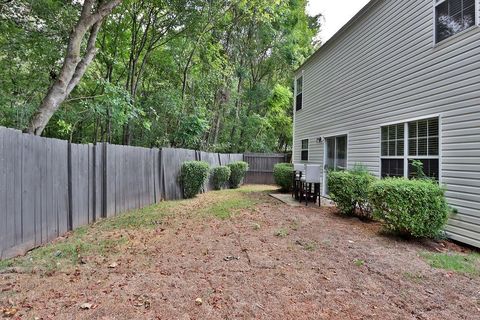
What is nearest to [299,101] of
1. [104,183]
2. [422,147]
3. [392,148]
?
[392,148]

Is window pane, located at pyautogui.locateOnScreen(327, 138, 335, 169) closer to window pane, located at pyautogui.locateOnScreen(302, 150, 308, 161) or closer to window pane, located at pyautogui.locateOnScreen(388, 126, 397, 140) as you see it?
window pane, located at pyautogui.locateOnScreen(302, 150, 308, 161)

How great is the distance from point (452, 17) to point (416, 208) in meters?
3.49

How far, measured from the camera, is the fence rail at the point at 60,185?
3.52 m

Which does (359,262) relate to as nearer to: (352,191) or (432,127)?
(352,191)

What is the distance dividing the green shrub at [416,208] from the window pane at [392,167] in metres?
1.47

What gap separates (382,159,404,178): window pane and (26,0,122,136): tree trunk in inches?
261

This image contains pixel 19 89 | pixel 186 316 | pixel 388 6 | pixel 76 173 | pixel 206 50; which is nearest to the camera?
pixel 186 316

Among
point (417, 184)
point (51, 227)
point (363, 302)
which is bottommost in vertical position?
point (363, 302)

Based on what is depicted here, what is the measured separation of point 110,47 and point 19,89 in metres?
3.34

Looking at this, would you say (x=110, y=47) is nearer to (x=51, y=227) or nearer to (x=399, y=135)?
(x=51, y=227)

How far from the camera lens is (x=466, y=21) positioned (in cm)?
478

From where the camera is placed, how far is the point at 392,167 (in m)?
6.48

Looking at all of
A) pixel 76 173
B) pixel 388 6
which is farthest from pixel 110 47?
pixel 388 6

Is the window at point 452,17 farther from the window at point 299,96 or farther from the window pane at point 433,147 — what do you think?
the window at point 299,96
